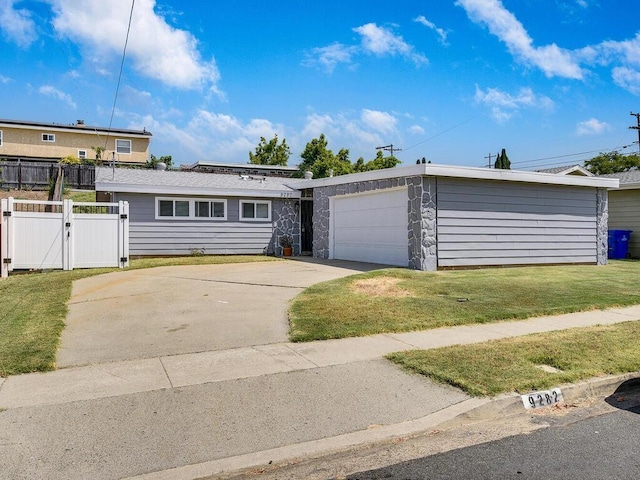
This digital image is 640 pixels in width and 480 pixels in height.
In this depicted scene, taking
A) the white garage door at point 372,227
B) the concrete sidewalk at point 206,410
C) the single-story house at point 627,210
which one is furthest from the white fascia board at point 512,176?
the concrete sidewalk at point 206,410

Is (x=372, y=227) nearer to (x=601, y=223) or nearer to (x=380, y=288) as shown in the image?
(x=380, y=288)

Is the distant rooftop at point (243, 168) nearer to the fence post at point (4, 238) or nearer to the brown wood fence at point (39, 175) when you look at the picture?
the brown wood fence at point (39, 175)

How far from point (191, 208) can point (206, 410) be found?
16.1 meters

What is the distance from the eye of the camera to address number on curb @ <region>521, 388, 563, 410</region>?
16.6 feet

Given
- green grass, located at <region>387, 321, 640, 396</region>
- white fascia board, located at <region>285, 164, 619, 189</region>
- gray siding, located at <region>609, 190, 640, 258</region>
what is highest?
white fascia board, located at <region>285, 164, 619, 189</region>

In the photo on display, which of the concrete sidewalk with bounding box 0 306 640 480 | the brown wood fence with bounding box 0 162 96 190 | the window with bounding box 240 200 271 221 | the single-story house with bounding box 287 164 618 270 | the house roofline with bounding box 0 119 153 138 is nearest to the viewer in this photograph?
the concrete sidewalk with bounding box 0 306 640 480

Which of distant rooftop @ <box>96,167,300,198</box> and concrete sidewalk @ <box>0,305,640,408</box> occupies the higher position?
distant rooftop @ <box>96,167,300,198</box>

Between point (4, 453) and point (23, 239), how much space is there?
12.2 m

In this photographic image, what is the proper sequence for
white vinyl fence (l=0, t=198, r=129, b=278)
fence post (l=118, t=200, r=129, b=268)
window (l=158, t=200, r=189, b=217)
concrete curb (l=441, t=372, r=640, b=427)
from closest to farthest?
1. concrete curb (l=441, t=372, r=640, b=427)
2. white vinyl fence (l=0, t=198, r=129, b=278)
3. fence post (l=118, t=200, r=129, b=268)
4. window (l=158, t=200, r=189, b=217)

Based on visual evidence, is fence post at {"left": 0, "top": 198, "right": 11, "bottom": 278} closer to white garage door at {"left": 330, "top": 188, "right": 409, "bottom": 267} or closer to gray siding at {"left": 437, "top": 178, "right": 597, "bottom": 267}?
white garage door at {"left": 330, "top": 188, "right": 409, "bottom": 267}

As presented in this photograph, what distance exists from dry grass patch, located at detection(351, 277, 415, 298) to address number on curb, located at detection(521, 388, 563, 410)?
508 centimetres

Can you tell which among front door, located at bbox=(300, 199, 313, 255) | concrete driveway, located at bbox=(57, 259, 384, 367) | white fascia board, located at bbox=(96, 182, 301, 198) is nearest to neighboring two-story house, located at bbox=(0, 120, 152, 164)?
white fascia board, located at bbox=(96, 182, 301, 198)

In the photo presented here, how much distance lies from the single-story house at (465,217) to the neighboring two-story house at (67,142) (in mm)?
24808

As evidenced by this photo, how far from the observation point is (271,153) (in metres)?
49.0
